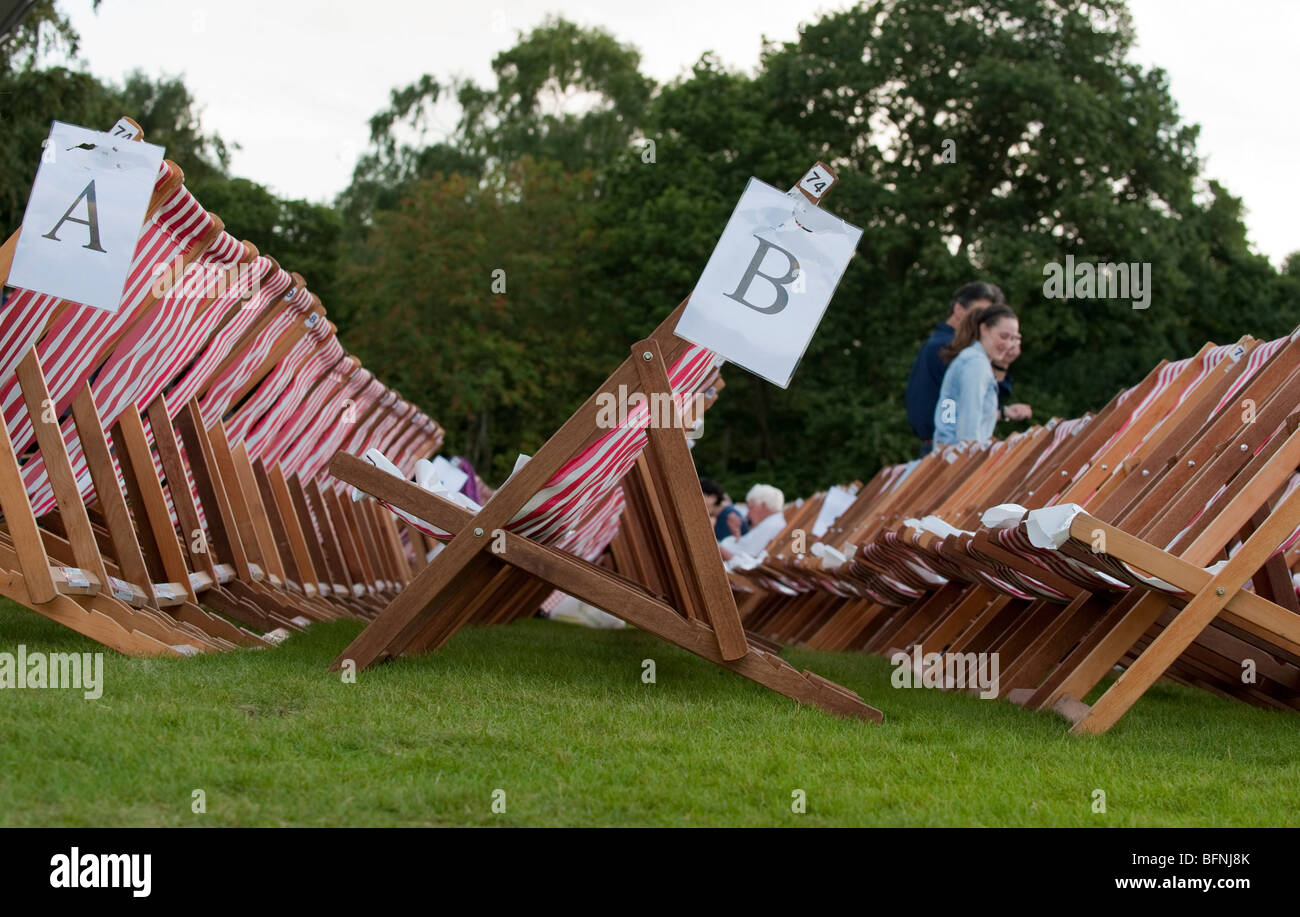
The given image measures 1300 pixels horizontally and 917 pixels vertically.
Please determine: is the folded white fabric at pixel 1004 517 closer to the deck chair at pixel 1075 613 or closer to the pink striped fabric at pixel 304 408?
the deck chair at pixel 1075 613

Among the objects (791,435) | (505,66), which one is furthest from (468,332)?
(505,66)

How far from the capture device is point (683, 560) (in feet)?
18.5

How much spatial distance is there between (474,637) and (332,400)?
3.59 meters

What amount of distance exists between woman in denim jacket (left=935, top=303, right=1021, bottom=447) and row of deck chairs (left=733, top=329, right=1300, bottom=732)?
1.90 ft

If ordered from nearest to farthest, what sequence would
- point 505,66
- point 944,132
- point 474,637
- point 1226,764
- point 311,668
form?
point 1226,764
point 311,668
point 474,637
point 944,132
point 505,66

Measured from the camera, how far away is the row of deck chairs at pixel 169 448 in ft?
16.3

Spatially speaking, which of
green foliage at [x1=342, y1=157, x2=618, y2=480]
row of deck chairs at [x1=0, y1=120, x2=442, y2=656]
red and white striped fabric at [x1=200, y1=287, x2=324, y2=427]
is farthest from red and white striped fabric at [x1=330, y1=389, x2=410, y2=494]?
green foliage at [x1=342, y1=157, x2=618, y2=480]

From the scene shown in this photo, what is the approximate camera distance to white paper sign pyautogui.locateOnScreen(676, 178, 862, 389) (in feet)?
14.4

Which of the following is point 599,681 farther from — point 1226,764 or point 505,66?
point 505,66

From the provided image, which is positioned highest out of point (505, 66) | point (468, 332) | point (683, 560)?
point (505, 66)

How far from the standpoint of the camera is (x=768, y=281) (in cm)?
448

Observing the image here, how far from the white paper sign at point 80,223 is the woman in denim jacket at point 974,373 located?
4.53m

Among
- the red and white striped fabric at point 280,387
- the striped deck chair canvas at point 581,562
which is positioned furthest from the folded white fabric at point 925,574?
the red and white striped fabric at point 280,387

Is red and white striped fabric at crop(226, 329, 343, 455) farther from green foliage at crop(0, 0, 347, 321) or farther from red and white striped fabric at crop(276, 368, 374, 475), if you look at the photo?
green foliage at crop(0, 0, 347, 321)
